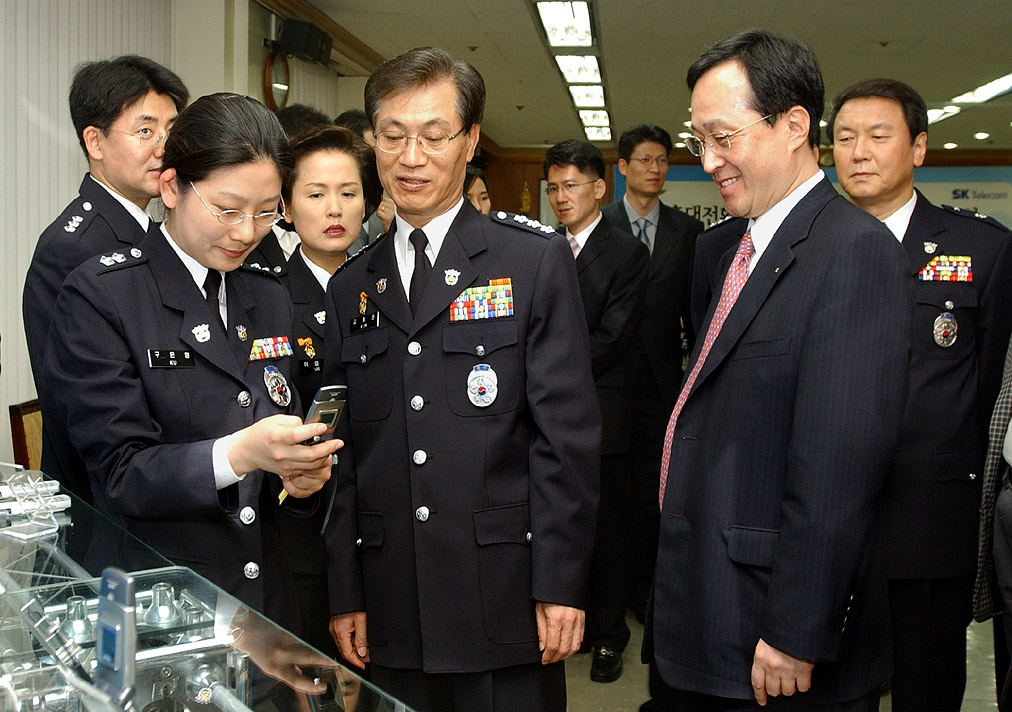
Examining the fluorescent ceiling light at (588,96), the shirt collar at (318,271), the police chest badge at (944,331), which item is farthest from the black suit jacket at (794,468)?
the fluorescent ceiling light at (588,96)

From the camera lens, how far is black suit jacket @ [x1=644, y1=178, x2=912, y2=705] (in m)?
1.54

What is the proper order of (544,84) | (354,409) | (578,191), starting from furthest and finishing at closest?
1. (544,84)
2. (578,191)
3. (354,409)

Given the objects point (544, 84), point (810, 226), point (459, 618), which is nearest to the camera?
point (810, 226)

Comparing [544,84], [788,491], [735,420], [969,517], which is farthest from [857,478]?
[544,84]

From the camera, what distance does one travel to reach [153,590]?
46.6 inches

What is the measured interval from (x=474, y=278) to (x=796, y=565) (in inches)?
33.1

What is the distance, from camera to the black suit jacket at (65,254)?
7.13 ft

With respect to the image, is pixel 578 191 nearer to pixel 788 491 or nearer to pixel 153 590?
pixel 788 491

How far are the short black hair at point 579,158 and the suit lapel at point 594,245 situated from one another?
270 mm

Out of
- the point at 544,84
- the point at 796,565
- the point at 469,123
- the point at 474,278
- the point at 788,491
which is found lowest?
the point at 796,565

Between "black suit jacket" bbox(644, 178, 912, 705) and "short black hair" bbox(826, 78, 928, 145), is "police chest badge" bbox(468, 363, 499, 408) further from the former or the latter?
"short black hair" bbox(826, 78, 928, 145)

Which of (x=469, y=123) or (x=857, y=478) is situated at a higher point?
(x=469, y=123)

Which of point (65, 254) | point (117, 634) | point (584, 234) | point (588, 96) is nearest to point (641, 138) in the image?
point (584, 234)

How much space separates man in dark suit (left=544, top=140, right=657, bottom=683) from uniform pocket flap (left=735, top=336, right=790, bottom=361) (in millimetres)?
2006
